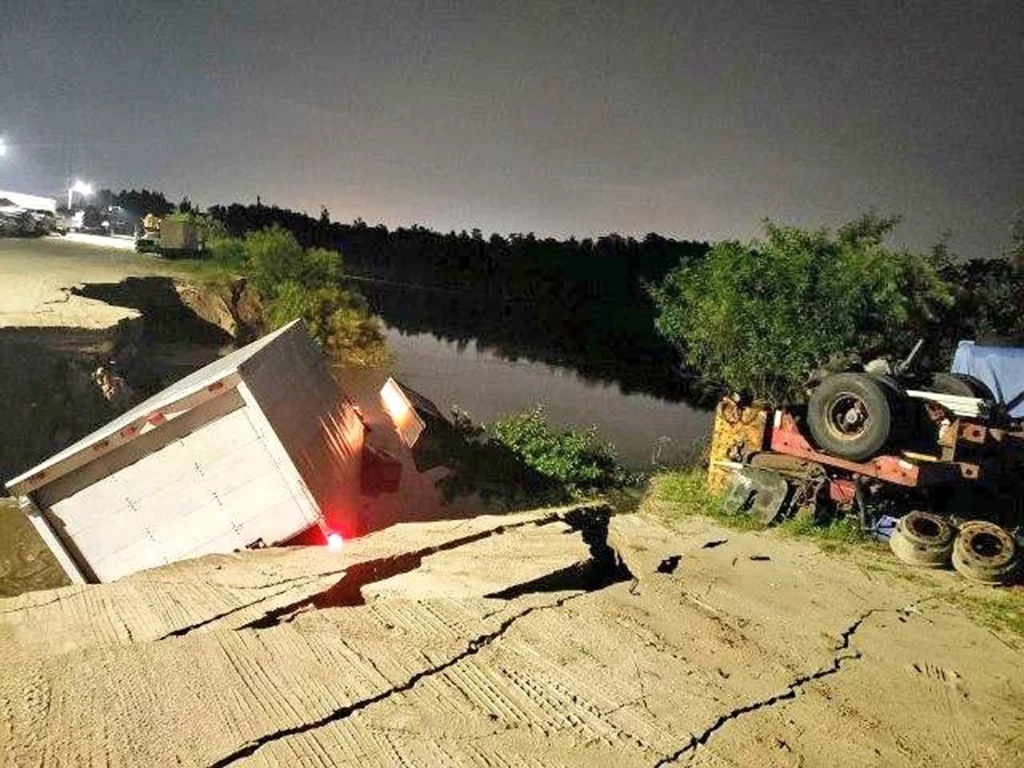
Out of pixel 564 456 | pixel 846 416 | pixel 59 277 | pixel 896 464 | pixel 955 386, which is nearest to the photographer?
pixel 896 464

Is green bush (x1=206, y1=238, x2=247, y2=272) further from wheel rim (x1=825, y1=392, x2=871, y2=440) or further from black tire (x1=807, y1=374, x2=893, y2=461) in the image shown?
wheel rim (x1=825, y1=392, x2=871, y2=440)

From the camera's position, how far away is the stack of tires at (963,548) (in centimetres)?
747

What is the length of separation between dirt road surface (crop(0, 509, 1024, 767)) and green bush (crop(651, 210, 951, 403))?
22.5 feet

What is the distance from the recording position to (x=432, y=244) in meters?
133

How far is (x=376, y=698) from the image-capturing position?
354 centimetres

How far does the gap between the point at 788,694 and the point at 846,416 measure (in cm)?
560

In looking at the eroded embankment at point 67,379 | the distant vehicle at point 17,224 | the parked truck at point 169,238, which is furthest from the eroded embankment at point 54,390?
the distant vehicle at point 17,224

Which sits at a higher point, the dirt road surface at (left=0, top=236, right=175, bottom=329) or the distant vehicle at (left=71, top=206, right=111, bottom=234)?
the distant vehicle at (left=71, top=206, right=111, bottom=234)

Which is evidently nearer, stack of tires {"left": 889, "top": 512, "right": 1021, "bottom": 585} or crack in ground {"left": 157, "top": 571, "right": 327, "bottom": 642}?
crack in ground {"left": 157, "top": 571, "right": 327, "bottom": 642}

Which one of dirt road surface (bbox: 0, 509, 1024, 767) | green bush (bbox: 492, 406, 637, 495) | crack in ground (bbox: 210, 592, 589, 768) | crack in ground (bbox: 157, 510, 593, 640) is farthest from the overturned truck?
crack in ground (bbox: 210, 592, 589, 768)

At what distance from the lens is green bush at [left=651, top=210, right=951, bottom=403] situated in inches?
488

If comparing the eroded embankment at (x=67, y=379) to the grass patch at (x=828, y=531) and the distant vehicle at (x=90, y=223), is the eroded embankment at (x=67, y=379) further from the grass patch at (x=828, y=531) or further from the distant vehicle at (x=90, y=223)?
the distant vehicle at (x=90, y=223)

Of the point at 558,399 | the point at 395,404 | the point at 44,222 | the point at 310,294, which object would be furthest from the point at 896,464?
the point at 44,222

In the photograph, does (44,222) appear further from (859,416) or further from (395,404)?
(859,416)
